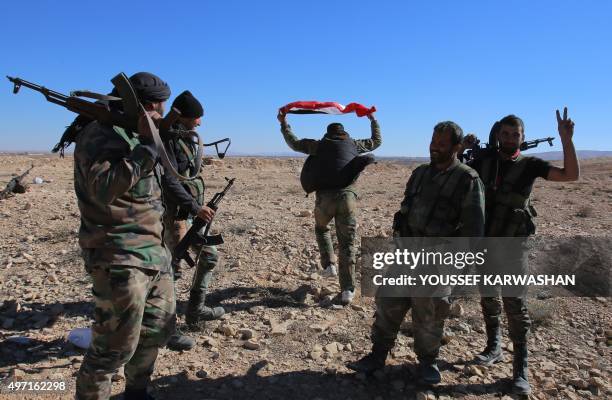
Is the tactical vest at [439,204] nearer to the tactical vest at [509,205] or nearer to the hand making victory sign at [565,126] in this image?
the tactical vest at [509,205]

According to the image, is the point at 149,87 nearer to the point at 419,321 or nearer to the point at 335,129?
the point at 419,321

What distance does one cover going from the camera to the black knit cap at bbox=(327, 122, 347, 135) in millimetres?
4754

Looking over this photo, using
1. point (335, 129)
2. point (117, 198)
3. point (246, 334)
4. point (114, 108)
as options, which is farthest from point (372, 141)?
point (117, 198)

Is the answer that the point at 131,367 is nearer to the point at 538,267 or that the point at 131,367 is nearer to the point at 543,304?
the point at 543,304

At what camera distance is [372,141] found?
17.1ft

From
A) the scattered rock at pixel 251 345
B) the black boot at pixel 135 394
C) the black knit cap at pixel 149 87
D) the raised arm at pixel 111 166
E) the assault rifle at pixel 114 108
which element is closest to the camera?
the raised arm at pixel 111 166

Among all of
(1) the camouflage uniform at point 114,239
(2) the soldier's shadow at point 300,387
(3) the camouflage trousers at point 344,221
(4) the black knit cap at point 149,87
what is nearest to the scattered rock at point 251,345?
(2) the soldier's shadow at point 300,387

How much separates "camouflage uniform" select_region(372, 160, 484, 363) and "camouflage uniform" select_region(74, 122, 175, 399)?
5.33 feet

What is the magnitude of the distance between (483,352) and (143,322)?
2572mm

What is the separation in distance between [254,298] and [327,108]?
2448 mm

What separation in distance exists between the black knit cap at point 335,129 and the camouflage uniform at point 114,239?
104 inches

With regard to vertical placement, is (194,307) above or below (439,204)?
below

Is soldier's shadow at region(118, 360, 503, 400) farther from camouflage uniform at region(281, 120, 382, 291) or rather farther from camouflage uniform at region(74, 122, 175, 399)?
camouflage uniform at region(281, 120, 382, 291)

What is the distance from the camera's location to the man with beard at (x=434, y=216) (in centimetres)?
286
